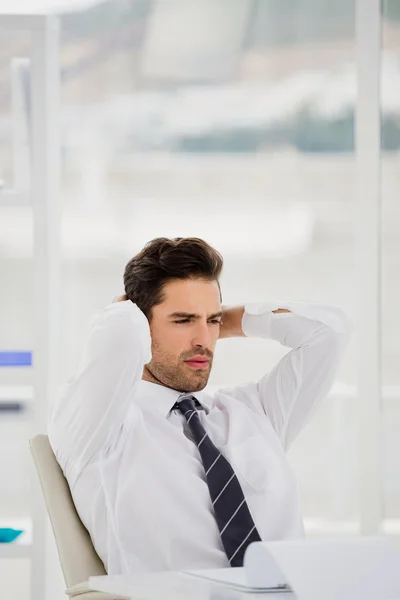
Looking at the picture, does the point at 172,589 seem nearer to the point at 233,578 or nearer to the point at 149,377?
the point at 233,578

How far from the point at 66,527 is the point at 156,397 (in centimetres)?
37

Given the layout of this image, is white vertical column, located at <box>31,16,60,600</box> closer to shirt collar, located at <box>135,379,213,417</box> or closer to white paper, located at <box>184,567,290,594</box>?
shirt collar, located at <box>135,379,213,417</box>

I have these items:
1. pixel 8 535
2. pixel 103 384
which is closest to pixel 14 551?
pixel 8 535

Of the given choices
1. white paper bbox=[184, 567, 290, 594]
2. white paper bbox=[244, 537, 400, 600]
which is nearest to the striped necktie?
white paper bbox=[184, 567, 290, 594]

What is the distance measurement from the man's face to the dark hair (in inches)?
0.8

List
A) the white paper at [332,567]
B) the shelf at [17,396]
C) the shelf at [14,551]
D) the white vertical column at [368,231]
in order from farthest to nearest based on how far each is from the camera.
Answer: the white vertical column at [368,231]
the shelf at [17,396]
the shelf at [14,551]
the white paper at [332,567]

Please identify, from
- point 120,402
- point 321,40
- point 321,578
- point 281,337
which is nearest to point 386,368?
point 281,337

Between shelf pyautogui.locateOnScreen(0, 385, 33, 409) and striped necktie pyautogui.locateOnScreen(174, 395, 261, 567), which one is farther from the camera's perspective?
shelf pyautogui.locateOnScreen(0, 385, 33, 409)

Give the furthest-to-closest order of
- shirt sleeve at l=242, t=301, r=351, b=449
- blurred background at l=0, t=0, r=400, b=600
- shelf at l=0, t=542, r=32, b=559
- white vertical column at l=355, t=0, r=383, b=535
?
blurred background at l=0, t=0, r=400, b=600, white vertical column at l=355, t=0, r=383, b=535, shelf at l=0, t=542, r=32, b=559, shirt sleeve at l=242, t=301, r=351, b=449

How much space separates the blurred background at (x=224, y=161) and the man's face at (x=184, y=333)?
1.54m

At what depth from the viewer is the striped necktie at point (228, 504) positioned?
1.81 metres

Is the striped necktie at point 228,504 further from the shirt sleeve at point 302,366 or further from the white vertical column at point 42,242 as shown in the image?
the white vertical column at point 42,242

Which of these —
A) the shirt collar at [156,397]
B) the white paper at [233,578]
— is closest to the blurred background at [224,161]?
the shirt collar at [156,397]

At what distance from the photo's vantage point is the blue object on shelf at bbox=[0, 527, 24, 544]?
281 centimetres
